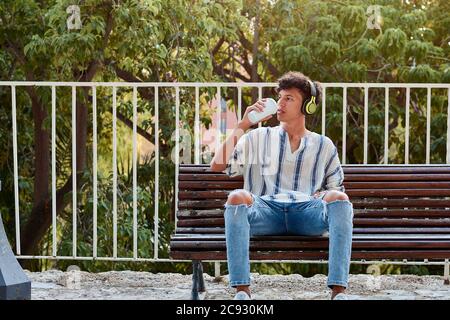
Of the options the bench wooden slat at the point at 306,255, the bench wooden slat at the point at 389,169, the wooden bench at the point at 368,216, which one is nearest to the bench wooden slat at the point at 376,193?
the wooden bench at the point at 368,216

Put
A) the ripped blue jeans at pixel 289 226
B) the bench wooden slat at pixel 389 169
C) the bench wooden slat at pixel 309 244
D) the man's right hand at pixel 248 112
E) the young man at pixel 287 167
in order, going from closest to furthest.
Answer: the ripped blue jeans at pixel 289 226 < the bench wooden slat at pixel 309 244 < the young man at pixel 287 167 < the man's right hand at pixel 248 112 < the bench wooden slat at pixel 389 169

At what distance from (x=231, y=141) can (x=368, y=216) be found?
77cm

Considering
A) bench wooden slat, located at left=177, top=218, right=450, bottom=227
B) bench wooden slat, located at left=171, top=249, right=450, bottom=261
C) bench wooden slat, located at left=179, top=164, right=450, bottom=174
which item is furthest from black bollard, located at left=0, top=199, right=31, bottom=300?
bench wooden slat, located at left=179, top=164, right=450, bottom=174

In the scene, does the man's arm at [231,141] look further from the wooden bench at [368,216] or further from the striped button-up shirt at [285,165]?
the wooden bench at [368,216]

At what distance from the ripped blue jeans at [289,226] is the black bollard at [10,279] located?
849 millimetres

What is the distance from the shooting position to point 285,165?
4.51 meters

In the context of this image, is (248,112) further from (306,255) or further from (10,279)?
(10,279)

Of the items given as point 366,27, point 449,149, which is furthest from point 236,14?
point 449,149

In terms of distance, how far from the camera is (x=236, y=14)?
7.80m

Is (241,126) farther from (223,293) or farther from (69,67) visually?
(69,67)

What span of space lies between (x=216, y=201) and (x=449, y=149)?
1.38 m

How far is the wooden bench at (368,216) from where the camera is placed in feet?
13.8

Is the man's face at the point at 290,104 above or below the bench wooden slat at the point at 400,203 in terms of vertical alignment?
above

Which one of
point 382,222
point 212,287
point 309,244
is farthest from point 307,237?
point 212,287
